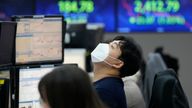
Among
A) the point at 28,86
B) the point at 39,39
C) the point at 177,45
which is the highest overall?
the point at 39,39

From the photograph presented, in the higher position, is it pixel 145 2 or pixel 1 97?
pixel 145 2

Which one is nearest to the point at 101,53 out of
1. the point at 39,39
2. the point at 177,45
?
the point at 39,39

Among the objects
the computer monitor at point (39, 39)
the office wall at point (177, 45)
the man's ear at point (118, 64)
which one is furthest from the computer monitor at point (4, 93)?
the office wall at point (177, 45)

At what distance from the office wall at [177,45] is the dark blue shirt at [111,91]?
191 inches

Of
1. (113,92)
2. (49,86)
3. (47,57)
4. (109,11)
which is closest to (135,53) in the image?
(113,92)

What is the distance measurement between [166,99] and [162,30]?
492cm

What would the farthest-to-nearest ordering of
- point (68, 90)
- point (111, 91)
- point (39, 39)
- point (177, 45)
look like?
point (177, 45)
point (39, 39)
point (111, 91)
point (68, 90)

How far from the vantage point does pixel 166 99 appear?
214cm

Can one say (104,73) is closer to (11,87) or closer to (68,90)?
(11,87)

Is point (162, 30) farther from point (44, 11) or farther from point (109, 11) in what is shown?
point (44, 11)

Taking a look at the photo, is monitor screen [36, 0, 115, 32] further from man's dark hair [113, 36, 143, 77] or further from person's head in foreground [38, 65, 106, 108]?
person's head in foreground [38, 65, 106, 108]

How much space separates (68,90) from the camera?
1396 millimetres

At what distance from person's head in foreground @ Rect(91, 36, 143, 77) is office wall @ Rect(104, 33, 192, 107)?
15.4 feet

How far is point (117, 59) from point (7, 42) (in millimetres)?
548
